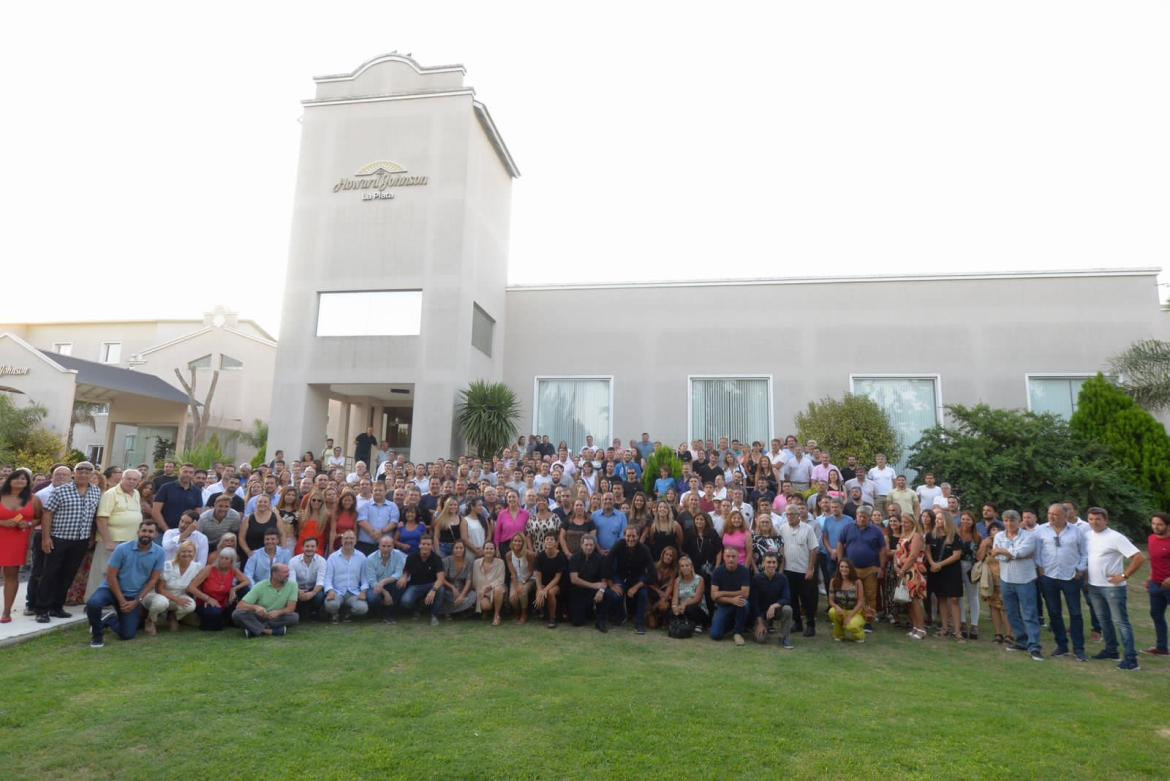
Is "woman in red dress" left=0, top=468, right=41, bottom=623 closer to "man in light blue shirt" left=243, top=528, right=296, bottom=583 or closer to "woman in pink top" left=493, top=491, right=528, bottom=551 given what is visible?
"man in light blue shirt" left=243, top=528, right=296, bottom=583

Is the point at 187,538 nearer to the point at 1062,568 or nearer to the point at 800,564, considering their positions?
the point at 800,564

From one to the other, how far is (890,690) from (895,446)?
34.6 ft

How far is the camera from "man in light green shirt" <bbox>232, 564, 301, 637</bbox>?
24.5ft

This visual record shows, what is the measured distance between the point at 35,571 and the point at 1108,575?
12.3 meters

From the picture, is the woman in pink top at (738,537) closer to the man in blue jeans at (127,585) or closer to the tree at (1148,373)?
the man in blue jeans at (127,585)

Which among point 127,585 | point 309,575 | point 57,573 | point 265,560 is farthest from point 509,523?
point 57,573

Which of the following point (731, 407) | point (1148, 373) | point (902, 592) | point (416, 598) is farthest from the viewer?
point (731, 407)

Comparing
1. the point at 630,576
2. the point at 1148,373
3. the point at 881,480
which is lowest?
the point at 630,576

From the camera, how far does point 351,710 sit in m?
5.23

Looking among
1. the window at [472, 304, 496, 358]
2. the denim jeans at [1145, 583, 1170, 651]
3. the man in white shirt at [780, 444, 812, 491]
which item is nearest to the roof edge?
the window at [472, 304, 496, 358]

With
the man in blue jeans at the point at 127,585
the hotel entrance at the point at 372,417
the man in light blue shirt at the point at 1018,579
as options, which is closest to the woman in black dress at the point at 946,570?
the man in light blue shirt at the point at 1018,579

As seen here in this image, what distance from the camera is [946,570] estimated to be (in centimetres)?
820

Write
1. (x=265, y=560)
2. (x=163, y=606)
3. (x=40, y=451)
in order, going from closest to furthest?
(x=163, y=606) → (x=265, y=560) → (x=40, y=451)

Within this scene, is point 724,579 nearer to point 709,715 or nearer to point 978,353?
point 709,715
